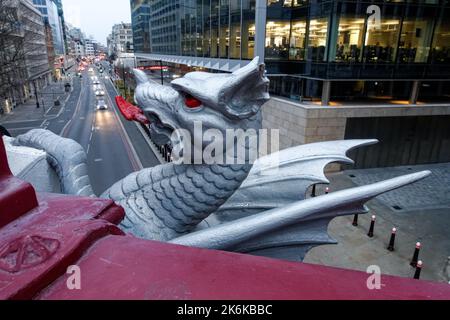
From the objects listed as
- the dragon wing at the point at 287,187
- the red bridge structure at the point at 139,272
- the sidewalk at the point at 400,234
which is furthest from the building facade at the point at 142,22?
the red bridge structure at the point at 139,272

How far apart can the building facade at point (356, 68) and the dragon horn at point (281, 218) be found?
10.8 metres

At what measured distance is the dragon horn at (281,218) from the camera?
3029 mm

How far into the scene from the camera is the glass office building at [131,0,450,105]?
1391cm

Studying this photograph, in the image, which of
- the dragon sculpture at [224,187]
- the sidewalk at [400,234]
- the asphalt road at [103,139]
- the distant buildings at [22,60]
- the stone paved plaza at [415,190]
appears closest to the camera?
the dragon sculpture at [224,187]

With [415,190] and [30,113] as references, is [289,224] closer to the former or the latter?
[415,190]

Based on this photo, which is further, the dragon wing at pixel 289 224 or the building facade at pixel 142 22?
the building facade at pixel 142 22

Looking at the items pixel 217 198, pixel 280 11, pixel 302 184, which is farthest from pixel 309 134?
pixel 217 198

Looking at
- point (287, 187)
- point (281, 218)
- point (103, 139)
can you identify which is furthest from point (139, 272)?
point (103, 139)

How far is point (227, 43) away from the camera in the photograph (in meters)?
20.8

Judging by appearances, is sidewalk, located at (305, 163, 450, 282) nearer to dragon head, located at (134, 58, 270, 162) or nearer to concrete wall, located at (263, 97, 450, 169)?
concrete wall, located at (263, 97, 450, 169)

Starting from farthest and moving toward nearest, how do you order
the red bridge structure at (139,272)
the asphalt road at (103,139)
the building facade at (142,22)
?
the building facade at (142,22) → the asphalt road at (103,139) → the red bridge structure at (139,272)

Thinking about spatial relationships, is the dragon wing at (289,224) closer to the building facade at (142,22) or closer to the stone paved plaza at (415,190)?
the stone paved plaza at (415,190)

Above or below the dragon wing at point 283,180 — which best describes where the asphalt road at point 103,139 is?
below
